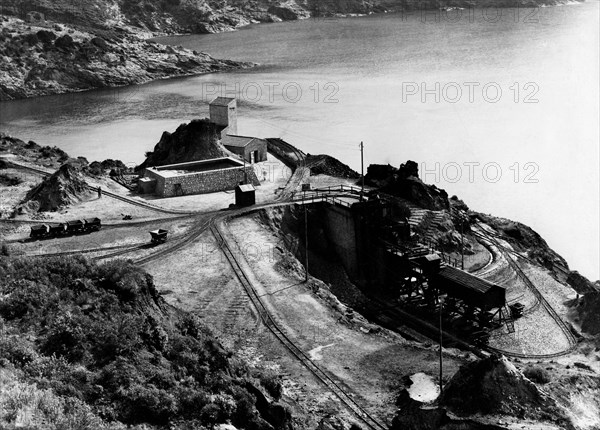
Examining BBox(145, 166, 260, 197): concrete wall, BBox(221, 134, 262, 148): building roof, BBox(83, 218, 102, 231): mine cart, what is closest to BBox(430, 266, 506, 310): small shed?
BBox(83, 218, 102, 231): mine cart

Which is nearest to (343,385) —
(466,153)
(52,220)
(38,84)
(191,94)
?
(52,220)

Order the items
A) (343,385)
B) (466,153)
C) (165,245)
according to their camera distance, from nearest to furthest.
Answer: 1. (343,385)
2. (165,245)
3. (466,153)

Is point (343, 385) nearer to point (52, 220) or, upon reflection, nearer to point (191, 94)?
point (52, 220)

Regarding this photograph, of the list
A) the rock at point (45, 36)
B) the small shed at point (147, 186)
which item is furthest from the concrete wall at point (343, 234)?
the rock at point (45, 36)

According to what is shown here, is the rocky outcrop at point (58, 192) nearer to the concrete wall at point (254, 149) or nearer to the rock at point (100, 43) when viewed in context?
the concrete wall at point (254, 149)

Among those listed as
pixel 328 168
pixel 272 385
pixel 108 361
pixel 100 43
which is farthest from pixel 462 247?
pixel 100 43

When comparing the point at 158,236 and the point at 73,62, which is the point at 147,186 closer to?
the point at 158,236
